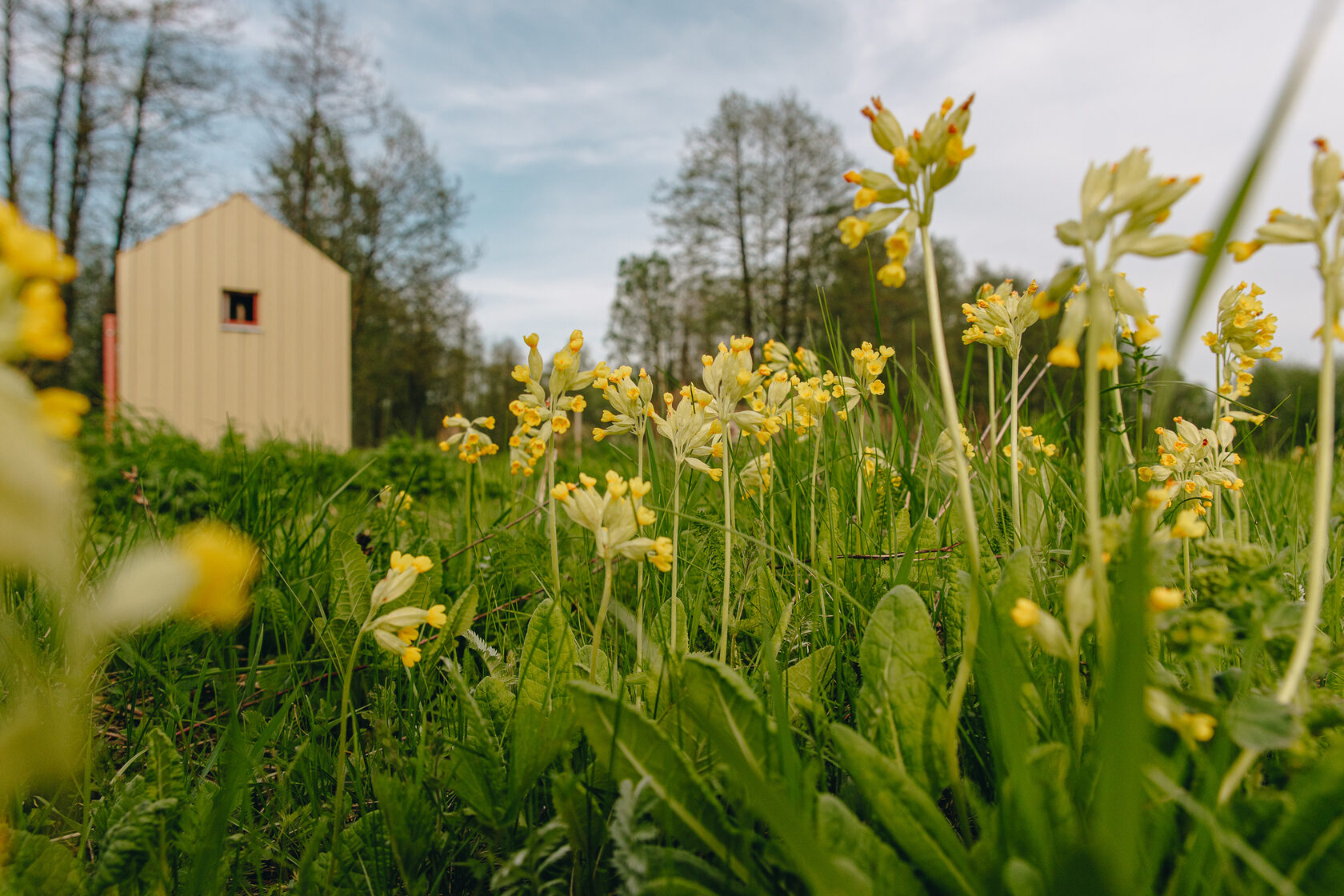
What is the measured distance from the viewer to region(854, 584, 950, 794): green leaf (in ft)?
3.33

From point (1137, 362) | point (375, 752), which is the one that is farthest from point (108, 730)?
point (1137, 362)

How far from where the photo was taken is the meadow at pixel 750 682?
671mm

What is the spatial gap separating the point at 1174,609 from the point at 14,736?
1.12m

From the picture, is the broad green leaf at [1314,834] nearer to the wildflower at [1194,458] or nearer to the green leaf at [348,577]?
the wildflower at [1194,458]

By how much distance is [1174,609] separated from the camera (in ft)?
2.77

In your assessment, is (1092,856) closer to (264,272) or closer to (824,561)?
(824,561)

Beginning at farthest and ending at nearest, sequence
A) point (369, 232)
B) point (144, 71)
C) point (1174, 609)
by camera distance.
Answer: point (369, 232)
point (144, 71)
point (1174, 609)

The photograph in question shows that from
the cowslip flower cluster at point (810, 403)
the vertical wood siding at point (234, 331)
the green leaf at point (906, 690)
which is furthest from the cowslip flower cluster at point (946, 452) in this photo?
the vertical wood siding at point (234, 331)

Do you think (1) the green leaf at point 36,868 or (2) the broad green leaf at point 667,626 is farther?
(2) the broad green leaf at point 667,626

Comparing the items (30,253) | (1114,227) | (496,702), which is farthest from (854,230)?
(496,702)

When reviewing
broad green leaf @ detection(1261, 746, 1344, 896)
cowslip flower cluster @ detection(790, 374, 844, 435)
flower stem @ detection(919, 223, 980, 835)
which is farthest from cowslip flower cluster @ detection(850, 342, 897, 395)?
broad green leaf @ detection(1261, 746, 1344, 896)

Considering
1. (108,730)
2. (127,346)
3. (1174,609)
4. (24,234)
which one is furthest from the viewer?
(127,346)

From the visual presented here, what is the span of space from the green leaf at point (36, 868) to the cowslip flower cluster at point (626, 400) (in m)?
1.05

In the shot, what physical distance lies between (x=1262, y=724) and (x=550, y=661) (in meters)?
0.95
